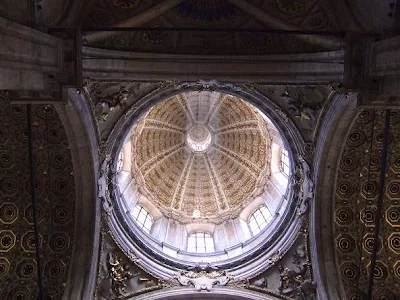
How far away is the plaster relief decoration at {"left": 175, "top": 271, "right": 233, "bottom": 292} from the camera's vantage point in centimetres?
1970

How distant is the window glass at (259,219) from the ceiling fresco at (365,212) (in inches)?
236

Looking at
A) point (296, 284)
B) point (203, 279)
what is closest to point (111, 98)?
point (203, 279)

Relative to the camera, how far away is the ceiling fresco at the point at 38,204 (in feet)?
53.4

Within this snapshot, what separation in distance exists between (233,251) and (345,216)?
21.0 ft

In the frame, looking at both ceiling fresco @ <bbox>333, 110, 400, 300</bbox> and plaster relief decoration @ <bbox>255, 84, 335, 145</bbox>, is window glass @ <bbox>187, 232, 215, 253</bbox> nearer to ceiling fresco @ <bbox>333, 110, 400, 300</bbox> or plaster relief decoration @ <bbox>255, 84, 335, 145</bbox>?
ceiling fresco @ <bbox>333, 110, 400, 300</bbox>

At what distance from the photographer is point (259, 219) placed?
25281 millimetres

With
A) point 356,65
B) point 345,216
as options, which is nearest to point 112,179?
point 345,216

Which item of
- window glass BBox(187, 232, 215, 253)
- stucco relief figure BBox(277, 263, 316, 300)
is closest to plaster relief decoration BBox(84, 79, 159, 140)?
stucco relief figure BBox(277, 263, 316, 300)

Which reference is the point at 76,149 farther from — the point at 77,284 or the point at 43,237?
the point at 77,284

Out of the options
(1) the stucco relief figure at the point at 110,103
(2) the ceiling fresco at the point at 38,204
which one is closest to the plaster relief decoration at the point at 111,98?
(1) the stucco relief figure at the point at 110,103

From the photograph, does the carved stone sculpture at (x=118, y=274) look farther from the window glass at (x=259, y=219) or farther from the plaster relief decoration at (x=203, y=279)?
the window glass at (x=259, y=219)

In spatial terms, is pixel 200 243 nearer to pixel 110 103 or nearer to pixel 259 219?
pixel 259 219

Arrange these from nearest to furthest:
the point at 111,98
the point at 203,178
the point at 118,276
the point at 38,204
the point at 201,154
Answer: the point at 111,98
the point at 38,204
the point at 118,276
the point at 203,178
the point at 201,154

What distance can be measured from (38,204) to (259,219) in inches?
475
